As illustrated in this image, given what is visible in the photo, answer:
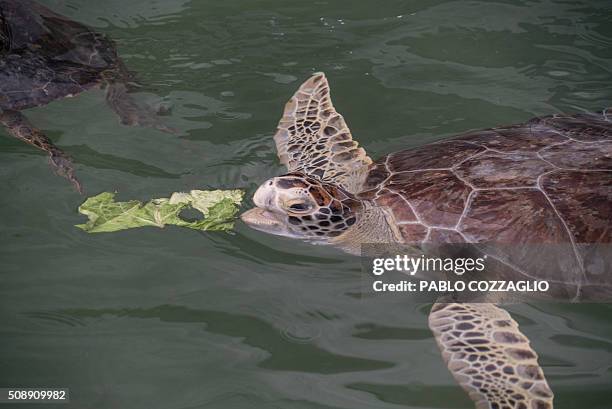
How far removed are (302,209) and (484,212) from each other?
0.83m

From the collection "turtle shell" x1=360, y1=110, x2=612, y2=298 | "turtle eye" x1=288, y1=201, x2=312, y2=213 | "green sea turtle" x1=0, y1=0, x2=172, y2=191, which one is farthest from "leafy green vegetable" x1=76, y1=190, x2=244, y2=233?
"turtle shell" x1=360, y1=110, x2=612, y2=298

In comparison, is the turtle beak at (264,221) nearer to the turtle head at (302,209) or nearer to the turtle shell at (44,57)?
the turtle head at (302,209)

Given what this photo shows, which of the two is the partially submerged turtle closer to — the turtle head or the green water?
the turtle head

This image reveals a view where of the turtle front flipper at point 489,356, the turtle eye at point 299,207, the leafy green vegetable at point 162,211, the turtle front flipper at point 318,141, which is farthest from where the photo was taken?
the turtle front flipper at point 318,141

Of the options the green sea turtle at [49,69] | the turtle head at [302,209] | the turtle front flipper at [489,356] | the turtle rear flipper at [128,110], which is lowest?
the turtle front flipper at [489,356]

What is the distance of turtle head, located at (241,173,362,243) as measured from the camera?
277 centimetres

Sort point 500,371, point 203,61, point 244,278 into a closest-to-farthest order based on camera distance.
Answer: point 500,371
point 244,278
point 203,61

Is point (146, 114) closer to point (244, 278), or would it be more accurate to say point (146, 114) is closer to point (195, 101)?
point (195, 101)

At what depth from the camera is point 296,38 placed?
4906 mm

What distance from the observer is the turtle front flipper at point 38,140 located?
3463 mm

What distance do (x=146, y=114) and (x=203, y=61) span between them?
2.71ft

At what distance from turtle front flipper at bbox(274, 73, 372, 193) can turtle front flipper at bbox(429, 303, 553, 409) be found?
0.91 metres

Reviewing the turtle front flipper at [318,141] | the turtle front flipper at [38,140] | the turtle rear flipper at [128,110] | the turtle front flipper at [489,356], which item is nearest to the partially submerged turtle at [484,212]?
the turtle front flipper at [489,356]

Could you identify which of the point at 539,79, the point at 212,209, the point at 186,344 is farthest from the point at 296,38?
the point at 186,344
